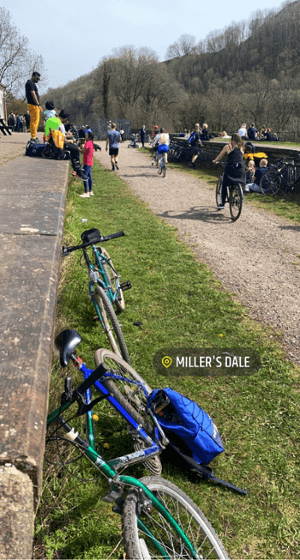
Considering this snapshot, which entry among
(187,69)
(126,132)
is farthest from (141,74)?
(187,69)

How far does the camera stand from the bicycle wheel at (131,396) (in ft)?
8.11

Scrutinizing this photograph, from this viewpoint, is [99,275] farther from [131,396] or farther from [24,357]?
[24,357]

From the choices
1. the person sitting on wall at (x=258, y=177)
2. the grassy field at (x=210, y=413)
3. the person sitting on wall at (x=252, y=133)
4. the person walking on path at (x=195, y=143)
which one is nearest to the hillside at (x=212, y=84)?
the person sitting on wall at (x=252, y=133)

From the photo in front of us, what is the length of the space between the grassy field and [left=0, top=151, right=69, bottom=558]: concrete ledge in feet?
2.32

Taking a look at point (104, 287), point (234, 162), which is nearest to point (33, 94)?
point (234, 162)

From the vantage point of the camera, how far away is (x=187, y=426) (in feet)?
9.52

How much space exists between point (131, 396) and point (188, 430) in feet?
1.56

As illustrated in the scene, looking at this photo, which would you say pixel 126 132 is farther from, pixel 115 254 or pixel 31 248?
pixel 31 248

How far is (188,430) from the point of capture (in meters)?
2.88

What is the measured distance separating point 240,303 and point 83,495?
3455 millimetres

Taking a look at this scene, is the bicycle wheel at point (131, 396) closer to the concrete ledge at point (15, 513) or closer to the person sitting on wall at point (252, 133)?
the concrete ledge at point (15, 513)

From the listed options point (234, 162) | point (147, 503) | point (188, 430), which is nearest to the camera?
point (147, 503)

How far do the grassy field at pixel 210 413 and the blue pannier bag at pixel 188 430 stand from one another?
0.12 meters

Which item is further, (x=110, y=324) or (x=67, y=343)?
(x=110, y=324)
